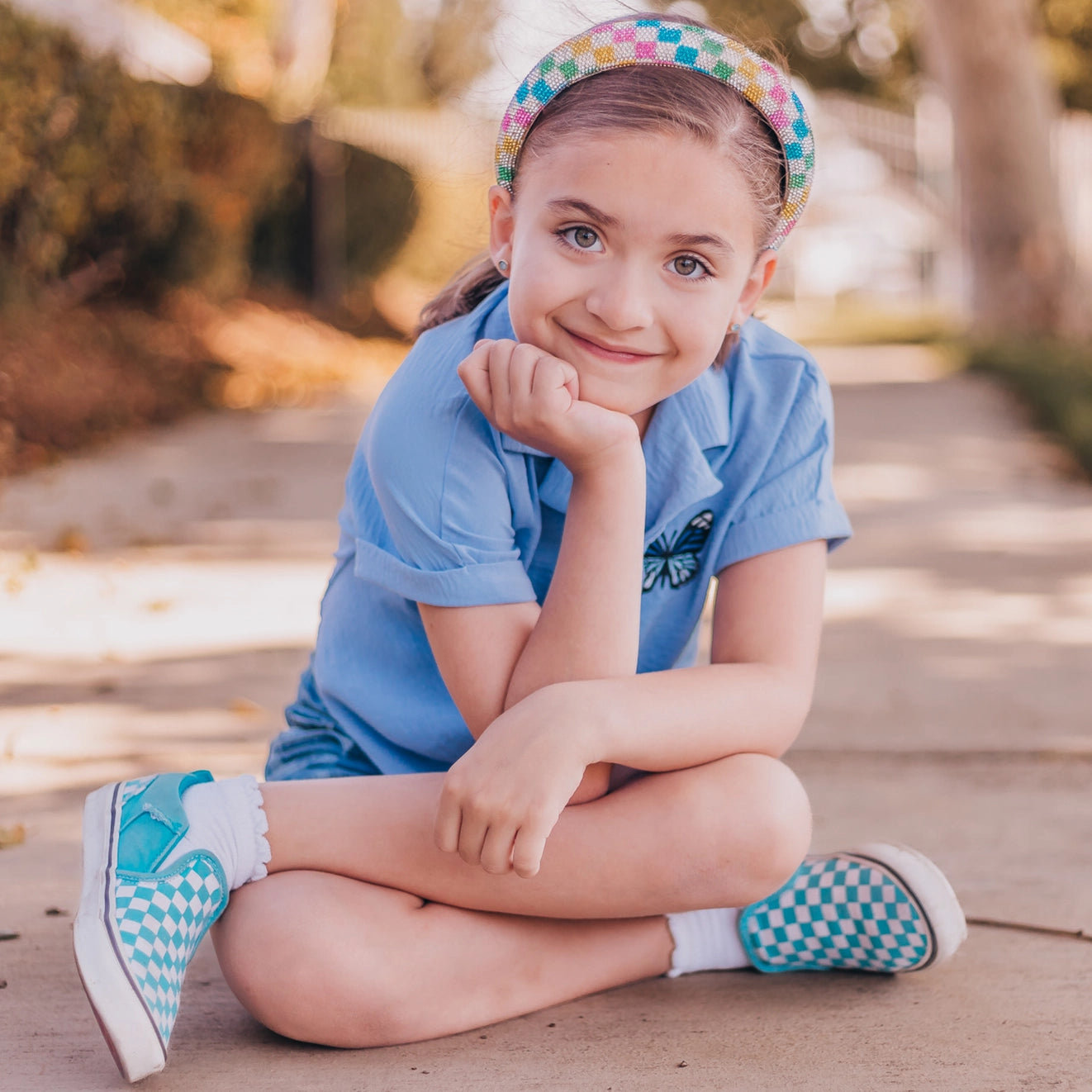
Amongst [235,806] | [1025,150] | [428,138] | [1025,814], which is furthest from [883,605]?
[428,138]

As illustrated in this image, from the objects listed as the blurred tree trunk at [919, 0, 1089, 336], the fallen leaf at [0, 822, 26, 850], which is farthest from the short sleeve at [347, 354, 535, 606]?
the blurred tree trunk at [919, 0, 1089, 336]

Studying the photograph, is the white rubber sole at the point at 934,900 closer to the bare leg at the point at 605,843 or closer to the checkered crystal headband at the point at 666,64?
the bare leg at the point at 605,843

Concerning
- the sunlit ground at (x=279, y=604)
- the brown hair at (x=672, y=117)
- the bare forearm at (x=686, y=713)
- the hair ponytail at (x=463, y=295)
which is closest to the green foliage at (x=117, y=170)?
the sunlit ground at (x=279, y=604)

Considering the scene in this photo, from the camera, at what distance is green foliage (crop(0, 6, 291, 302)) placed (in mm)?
5164

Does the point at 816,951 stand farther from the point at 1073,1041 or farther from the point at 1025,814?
the point at 1025,814

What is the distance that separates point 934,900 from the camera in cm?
157

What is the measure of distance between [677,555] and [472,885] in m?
0.49

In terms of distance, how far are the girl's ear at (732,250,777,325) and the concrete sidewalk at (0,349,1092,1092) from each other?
805 millimetres

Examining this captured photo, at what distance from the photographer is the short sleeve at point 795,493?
5.49 ft

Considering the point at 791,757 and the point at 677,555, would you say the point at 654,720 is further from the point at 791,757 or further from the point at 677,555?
the point at 791,757

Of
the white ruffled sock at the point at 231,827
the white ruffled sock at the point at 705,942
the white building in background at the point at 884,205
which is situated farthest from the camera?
the white building in background at the point at 884,205

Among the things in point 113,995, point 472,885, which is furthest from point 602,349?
point 113,995

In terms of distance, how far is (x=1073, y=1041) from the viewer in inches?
56.9

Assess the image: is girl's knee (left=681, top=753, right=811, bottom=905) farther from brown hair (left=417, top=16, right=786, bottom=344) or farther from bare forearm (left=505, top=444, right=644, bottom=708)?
brown hair (left=417, top=16, right=786, bottom=344)
